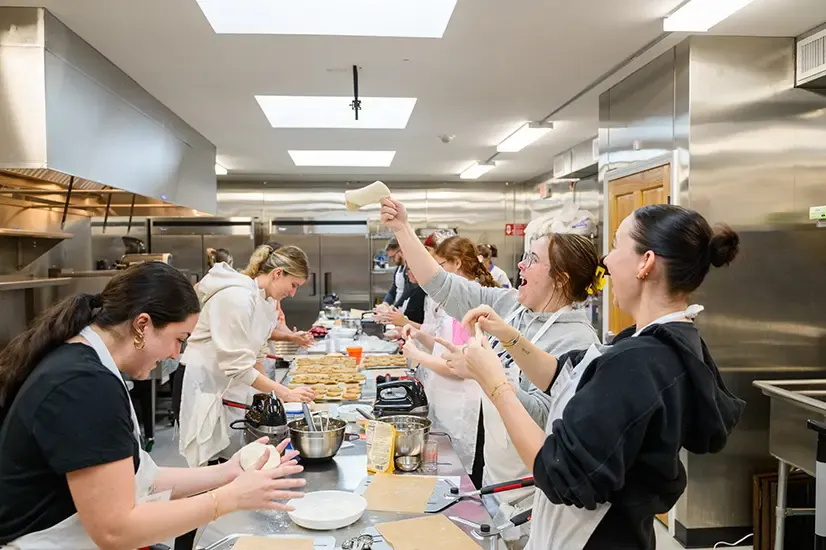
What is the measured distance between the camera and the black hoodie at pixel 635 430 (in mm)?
1233

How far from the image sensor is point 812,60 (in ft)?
11.2

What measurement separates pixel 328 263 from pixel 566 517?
8.70 meters

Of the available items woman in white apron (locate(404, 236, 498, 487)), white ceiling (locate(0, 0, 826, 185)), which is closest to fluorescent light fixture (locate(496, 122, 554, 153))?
white ceiling (locate(0, 0, 826, 185))

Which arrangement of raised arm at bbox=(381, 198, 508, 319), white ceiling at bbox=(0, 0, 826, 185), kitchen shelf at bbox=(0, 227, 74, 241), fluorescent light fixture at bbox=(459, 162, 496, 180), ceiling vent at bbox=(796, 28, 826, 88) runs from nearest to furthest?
raised arm at bbox=(381, 198, 508, 319) < white ceiling at bbox=(0, 0, 826, 185) < ceiling vent at bbox=(796, 28, 826, 88) < kitchen shelf at bbox=(0, 227, 74, 241) < fluorescent light fixture at bbox=(459, 162, 496, 180)

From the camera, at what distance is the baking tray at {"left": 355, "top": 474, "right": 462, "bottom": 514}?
184cm

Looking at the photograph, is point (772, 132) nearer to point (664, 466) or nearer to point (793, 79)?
point (793, 79)

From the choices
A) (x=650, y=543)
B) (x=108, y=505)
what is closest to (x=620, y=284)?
(x=650, y=543)

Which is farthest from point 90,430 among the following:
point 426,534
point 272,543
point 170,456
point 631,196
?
point 170,456

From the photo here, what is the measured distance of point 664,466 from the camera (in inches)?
50.4

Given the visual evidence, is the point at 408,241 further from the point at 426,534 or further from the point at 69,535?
the point at 69,535

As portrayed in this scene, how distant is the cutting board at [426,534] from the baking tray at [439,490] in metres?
0.07

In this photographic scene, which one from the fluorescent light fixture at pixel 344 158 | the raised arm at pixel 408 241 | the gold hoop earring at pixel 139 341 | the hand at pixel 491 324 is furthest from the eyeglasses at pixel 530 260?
the fluorescent light fixture at pixel 344 158

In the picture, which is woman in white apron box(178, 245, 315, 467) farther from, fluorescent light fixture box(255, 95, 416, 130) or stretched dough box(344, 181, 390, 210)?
fluorescent light fixture box(255, 95, 416, 130)

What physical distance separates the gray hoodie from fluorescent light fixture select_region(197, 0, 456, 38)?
147 centimetres
